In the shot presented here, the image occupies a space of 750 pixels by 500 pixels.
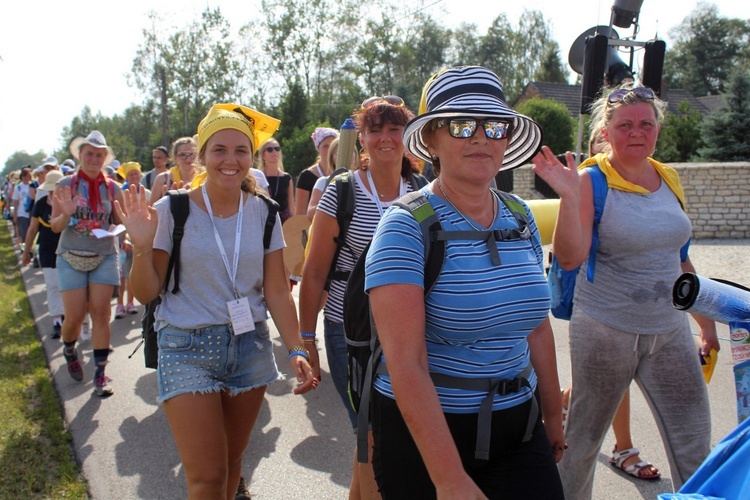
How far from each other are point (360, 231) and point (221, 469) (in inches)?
48.1

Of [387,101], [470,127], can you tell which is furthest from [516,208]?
[387,101]

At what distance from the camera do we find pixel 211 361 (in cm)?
288

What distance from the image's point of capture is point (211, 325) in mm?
2924

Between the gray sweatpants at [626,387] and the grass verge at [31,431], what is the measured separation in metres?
2.78

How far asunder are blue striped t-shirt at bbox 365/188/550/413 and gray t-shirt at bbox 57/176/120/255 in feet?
14.5

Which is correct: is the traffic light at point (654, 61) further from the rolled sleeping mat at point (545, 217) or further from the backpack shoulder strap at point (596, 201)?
the backpack shoulder strap at point (596, 201)

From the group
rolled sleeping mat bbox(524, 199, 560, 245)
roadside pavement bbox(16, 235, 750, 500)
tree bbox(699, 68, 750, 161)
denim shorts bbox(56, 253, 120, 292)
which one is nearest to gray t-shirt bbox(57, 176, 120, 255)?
denim shorts bbox(56, 253, 120, 292)

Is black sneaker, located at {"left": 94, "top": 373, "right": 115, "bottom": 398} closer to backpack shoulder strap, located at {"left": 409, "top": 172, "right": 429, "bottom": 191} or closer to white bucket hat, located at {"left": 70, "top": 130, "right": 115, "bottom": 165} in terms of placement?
white bucket hat, located at {"left": 70, "top": 130, "right": 115, "bottom": 165}

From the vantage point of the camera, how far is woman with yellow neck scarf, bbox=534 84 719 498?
9.62 ft

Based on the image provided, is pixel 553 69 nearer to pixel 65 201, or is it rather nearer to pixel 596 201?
pixel 65 201

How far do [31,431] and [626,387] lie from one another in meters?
4.04

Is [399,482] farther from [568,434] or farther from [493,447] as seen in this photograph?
[568,434]

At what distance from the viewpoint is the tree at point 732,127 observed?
1889cm

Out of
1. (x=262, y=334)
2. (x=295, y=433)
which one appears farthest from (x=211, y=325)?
(x=295, y=433)
